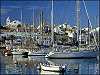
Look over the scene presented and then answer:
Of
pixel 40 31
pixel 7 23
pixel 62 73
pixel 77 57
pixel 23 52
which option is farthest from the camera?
pixel 7 23

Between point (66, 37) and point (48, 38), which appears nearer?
point (48, 38)

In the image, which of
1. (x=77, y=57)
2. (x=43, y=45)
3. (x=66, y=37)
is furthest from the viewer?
(x=66, y=37)

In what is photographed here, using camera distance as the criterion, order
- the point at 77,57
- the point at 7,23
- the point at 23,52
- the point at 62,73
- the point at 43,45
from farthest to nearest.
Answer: the point at 7,23 < the point at 43,45 < the point at 23,52 < the point at 77,57 < the point at 62,73

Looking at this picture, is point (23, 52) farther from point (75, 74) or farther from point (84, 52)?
point (75, 74)

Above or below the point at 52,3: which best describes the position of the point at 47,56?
below

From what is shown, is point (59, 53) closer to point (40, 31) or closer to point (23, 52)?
point (23, 52)

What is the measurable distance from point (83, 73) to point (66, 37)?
50.2 meters

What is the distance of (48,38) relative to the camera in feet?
229

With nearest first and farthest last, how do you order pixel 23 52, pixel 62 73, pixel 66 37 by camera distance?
pixel 62 73, pixel 23 52, pixel 66 37

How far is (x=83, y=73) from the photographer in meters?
39.0

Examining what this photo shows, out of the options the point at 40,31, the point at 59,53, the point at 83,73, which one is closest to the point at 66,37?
the point at 40,31

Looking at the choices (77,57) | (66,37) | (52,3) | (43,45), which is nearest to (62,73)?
(77,57)

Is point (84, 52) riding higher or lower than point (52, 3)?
lower

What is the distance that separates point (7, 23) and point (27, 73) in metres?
80.6
